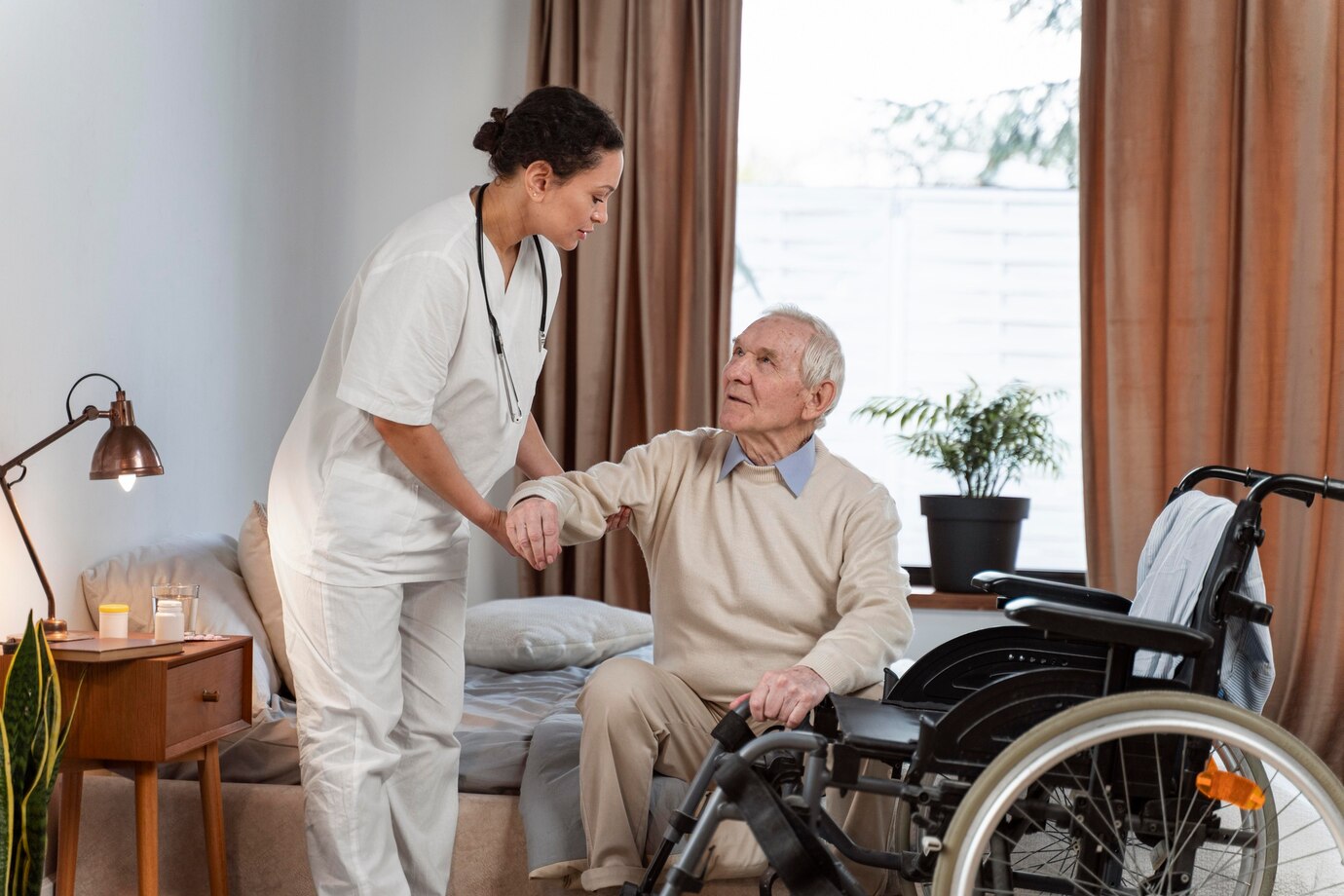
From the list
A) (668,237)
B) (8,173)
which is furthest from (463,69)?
(8,173)

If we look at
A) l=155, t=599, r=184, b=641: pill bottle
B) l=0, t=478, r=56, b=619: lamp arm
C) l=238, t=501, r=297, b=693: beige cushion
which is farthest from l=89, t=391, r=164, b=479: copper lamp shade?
l=238, t=501, r=297, b=693: beige cushion

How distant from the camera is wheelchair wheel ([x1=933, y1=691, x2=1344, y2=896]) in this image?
1.43 meters

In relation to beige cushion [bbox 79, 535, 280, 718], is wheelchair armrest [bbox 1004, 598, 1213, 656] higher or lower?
higher

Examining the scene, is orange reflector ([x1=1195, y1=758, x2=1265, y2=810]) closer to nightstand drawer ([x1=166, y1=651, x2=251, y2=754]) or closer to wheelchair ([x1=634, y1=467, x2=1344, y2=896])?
wheelchair ([x1=634, y1=467, x2=1344, y2=896])

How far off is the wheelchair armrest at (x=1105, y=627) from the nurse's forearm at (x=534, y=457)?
104 centimetres

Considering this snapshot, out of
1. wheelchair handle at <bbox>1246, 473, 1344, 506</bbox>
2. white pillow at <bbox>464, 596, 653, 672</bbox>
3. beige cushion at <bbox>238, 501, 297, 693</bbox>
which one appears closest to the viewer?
wheelchair handle at <bbox>1246, 473, 1344, 506</bbox>

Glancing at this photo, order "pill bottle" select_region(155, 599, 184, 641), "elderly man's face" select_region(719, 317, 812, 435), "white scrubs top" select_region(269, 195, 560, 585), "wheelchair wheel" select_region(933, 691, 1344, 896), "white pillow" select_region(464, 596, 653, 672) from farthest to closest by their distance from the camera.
Result: 1. "white pillow" select_region(464, 596, 653, 672)
2. "elderly man's face" select_region(719, 317, 812, 435)
3. "pill bottle" select_region(155, 599, 184, 641)
4. "white scrubs top" select_region(269, 195, 560, 585)
5. "wheelchair wheel" select_region(933, 691, 1344, 896)

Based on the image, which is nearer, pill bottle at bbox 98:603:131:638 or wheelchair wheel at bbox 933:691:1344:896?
wheelchair wheel at bbox 933:691:1344:896

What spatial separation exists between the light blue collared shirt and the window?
2030 millimetres

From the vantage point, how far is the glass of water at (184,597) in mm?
2061

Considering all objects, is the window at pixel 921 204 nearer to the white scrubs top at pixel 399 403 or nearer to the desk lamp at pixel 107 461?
the white scrubs top at pixel 399 403

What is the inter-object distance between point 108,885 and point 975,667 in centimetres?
153

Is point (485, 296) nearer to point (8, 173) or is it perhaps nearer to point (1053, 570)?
point (8, 173)

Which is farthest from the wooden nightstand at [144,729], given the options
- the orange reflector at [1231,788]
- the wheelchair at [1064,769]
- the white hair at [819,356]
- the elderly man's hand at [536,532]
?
the orange reflector at [1231,788]
